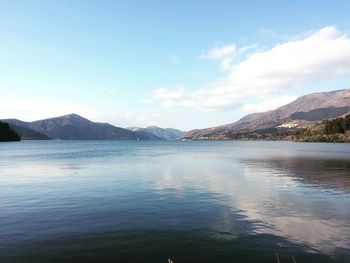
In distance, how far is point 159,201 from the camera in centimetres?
3928

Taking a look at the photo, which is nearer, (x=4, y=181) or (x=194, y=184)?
(x=194, y=184)

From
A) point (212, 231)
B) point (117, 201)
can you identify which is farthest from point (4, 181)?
point (212, 231)

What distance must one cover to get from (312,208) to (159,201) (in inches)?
696

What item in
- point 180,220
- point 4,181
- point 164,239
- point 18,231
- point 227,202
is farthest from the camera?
point 4,181

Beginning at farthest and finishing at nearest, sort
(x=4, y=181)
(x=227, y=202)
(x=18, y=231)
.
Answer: (x=4, y=181) → (x=227, y=202) → (x=18, y=231)

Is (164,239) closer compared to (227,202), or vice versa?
(164,239)

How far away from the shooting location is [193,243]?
2397 cm

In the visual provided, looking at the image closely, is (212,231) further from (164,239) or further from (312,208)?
(312,208)

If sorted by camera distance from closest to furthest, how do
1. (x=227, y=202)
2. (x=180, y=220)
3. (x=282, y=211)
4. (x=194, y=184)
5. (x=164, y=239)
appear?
(x=164, y=239) < (x=180, y=220) < (x=282, y=211) < (x=227, y=202) < (x=194, y=184)

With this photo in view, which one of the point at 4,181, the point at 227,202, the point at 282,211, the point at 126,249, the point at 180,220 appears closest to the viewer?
the point at 126,249

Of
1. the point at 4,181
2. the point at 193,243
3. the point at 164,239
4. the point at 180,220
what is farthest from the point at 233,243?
the point at 4,181

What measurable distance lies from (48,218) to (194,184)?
27473mm

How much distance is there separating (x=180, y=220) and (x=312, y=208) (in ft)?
52.5

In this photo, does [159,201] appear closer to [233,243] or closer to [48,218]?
[48,218]
